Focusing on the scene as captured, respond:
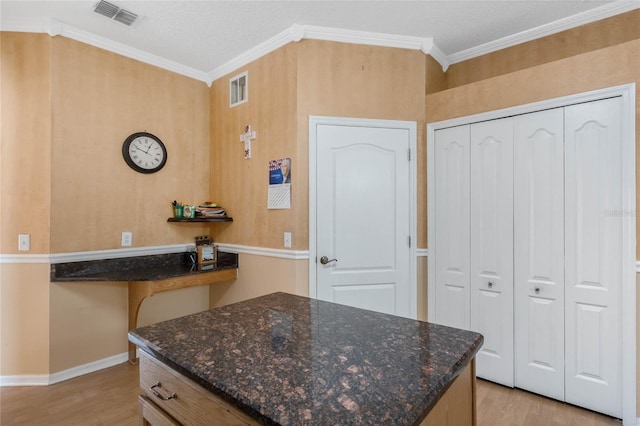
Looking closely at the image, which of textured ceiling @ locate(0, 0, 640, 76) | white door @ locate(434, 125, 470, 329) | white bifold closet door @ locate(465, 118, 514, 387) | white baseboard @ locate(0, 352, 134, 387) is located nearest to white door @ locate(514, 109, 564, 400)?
white bifold closet door @ locate(465, 118, 514, 387)

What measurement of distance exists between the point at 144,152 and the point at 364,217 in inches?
85.7

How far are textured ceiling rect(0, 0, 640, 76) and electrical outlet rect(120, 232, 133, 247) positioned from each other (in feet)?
5.67

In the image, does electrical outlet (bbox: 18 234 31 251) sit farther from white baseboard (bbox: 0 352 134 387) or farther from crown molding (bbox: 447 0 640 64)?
crown molding (bbox: 447 0 640 64)

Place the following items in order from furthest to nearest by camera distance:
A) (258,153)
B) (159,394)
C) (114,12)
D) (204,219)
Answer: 1. (204,219)
2. (258,153)
3. (114,12)
4. (159,394)

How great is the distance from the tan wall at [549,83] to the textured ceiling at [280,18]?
1.68 ft

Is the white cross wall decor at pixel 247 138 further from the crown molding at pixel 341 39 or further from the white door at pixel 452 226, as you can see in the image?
the white door at pixel 452 226

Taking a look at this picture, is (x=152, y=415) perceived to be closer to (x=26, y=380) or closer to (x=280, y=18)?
(x=26, y=380)

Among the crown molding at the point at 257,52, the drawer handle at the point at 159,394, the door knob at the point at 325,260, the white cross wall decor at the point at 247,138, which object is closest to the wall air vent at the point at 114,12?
the crown molding at the point at 257,52

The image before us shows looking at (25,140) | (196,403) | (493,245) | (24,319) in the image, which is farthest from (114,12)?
(493,245)

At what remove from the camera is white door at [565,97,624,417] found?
6.86ft

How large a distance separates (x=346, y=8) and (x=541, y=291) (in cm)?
253

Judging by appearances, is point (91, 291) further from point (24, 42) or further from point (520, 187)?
point (520, 187)

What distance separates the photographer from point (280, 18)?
2.59m

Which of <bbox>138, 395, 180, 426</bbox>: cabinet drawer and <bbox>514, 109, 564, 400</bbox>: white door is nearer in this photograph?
<bbox>138, 395, 180, 426</bbox>: cabinet drawer
